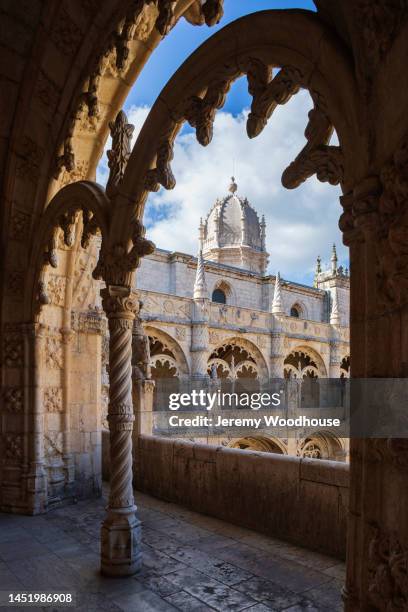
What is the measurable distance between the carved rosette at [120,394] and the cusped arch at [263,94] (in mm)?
469

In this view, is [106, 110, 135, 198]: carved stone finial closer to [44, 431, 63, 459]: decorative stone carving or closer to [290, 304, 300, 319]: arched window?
[44, 431, 63, 459]: decorative stone carving

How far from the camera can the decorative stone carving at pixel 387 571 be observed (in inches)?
55.4

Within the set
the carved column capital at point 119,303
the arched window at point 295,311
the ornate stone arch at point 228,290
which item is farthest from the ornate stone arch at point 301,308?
the carved column capital at point 119,303

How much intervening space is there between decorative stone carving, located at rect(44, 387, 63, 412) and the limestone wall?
115 cm

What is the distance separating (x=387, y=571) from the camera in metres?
1.47

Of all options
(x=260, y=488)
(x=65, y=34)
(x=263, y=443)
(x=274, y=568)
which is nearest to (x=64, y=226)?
(x=65, y=34)

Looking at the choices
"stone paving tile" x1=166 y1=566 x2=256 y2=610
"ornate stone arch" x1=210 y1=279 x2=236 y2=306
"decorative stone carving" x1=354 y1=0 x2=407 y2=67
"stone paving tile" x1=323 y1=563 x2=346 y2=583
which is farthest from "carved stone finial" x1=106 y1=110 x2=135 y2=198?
"ornate stone arch" x1=210 y1=279 x2=236 y2=306

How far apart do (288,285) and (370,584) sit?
24.2 meters

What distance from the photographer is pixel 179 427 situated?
13234 millimetres

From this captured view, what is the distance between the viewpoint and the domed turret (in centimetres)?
2681

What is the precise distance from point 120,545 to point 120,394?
95 cm

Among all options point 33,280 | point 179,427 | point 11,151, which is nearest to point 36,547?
point 33,280

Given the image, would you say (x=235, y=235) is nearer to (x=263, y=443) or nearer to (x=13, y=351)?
(x=263, y=443)

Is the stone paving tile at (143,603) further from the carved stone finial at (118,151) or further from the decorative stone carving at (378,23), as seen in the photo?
the decorative stone carving at (378,23)
